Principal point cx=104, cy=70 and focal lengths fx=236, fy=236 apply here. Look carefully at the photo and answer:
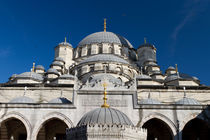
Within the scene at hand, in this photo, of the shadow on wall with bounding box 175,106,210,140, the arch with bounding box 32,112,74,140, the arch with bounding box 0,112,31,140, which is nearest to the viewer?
the arch with bounding box 32,112,74,140

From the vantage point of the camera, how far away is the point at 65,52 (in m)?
34.2

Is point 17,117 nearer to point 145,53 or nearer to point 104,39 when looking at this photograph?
point 104,39

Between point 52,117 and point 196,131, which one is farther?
point 196,131

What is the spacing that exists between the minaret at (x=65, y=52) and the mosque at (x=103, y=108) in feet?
18.4

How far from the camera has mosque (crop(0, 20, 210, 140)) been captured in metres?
7.93

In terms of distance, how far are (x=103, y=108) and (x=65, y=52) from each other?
88.0 ft

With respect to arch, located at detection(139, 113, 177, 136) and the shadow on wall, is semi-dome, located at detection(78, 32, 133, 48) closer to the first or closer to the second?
the shadow on wall

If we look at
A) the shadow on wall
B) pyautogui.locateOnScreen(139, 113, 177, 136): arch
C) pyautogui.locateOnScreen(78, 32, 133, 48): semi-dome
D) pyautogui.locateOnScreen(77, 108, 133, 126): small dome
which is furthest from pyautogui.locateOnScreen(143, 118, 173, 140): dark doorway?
pyautogui.locateOnScreen(78, 32, 133, 48): semi-dome

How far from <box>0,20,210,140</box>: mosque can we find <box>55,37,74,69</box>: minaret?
5.61 metres

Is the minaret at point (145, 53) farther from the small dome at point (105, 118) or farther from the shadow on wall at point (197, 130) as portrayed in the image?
the small dome at point (105, 118)

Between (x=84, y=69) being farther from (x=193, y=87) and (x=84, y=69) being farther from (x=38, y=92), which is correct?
(x=193, y=87)

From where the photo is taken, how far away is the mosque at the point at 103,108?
7.93 m

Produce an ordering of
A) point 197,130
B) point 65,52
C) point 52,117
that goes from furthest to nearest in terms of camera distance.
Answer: point 65,52 → point 197,130 → point 52,117

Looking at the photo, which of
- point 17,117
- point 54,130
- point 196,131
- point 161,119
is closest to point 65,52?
point 54,130
